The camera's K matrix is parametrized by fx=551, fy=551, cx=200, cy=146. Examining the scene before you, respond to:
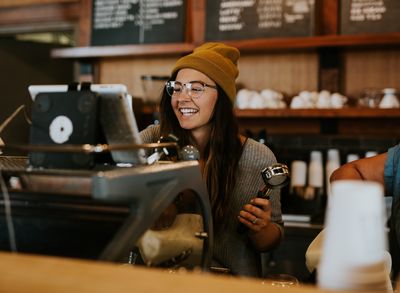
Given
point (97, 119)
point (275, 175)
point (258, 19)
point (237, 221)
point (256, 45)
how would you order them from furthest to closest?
point (258, 19) < point (256, 45) < point (237, 221) < point (275, 175) < point (97, 119)

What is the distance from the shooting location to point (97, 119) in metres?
1.16

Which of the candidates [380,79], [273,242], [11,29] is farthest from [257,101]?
[11,29]

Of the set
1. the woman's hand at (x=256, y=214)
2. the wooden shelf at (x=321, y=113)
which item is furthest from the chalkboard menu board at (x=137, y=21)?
the woman's hand at (x=256, y=214)

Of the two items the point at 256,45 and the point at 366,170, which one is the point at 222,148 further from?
the point at 256,45

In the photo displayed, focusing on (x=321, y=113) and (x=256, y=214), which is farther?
(x=321, y=113)

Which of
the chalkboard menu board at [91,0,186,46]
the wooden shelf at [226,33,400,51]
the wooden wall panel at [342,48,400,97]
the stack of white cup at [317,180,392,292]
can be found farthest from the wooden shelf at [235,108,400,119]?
the stack of white cup at [317,180,392,292]

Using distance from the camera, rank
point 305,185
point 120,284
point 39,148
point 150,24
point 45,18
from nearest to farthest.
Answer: point 120,284
point 39,148
point 305,185
point 150,24
point 45,18

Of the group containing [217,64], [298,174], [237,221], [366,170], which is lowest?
[298,174]

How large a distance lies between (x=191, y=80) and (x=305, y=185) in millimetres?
1603

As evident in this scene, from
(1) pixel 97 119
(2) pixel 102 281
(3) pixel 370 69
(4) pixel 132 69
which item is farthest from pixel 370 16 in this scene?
(2) pixel 102 281

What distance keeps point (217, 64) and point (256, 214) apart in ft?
1.93

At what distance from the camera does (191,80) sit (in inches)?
77.6

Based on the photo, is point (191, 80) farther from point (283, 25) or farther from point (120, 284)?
point (283, 25)

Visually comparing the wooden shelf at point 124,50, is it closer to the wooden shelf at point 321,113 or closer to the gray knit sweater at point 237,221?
the wooden shelf at point 321,113
